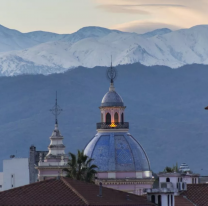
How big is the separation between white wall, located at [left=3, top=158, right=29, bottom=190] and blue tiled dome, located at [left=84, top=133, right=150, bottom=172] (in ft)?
168

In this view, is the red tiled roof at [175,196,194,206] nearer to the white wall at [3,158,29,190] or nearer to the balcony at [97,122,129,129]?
the balcony at [97,122,129,129]

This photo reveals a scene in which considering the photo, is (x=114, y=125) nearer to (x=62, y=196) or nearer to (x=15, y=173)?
(x=62, y=196)

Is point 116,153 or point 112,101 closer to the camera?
point 116,153

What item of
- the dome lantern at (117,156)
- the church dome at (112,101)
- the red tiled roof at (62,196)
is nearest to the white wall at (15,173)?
the church dome at (112,101)

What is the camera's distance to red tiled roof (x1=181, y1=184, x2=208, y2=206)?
3177 inches

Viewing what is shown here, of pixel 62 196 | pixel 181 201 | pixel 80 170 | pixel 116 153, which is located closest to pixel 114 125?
pixel 116 153

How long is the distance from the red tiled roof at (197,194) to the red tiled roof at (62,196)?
9.57m

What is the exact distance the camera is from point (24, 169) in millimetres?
163625

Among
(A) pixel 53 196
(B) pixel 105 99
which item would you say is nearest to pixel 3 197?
(A) pixel 53 196

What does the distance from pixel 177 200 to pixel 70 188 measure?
12.5 meters

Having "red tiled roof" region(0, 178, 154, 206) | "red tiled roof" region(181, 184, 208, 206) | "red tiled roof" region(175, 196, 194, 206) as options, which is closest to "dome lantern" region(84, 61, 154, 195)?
"red tiled roof" region(181, 184, 208, 206)

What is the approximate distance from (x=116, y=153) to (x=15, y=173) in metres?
57.0

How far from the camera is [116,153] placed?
4299 inches

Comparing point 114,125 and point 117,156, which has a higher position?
point 114,125
